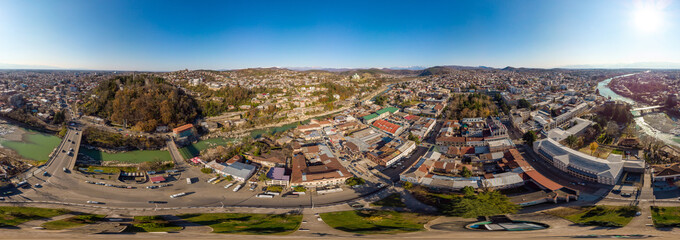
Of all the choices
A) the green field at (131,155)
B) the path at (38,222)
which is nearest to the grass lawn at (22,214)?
the path at (38,222)

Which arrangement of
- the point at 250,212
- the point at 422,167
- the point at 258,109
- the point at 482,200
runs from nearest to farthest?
the point at 482,200
the point at 250,212
the point at 422,167
the point at 258,109

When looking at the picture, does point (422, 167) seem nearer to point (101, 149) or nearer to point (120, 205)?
point (120, 205)

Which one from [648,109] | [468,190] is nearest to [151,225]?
[468,190]

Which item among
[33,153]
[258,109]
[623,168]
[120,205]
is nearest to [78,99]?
[33,153]

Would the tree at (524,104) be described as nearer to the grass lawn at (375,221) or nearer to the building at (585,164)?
the building at (585,164)

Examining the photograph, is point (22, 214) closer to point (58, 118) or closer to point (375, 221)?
point (375, 221)

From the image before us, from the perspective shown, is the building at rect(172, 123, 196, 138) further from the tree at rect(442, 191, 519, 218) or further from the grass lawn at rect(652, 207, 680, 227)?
the grass lawn at rect(652, 207, 680, 227)
